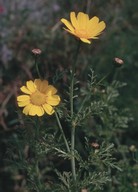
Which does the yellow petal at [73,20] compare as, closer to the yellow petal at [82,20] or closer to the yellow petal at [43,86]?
the yellow petal at [82,20]

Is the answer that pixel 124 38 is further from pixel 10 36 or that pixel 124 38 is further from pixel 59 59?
pixel 10 36

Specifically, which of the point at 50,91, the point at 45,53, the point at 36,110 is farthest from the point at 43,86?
the point at 45,53

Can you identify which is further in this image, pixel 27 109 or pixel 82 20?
pixel 82 20

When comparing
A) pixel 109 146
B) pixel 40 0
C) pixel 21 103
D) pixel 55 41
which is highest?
pixel 40 0

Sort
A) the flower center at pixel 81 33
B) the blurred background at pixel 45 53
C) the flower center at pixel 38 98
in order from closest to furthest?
the flower center at pixel 81 33 < the flower center at pixel 38 98 < the blurred background at pixel 45 53

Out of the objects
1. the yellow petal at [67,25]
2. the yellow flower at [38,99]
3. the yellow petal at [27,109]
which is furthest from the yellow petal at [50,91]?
the yellow petal at [67,25]

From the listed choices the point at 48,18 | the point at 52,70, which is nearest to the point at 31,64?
the point at 52,70

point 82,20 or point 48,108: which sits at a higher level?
point 82,20

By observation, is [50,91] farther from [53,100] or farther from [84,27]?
[84,27]
